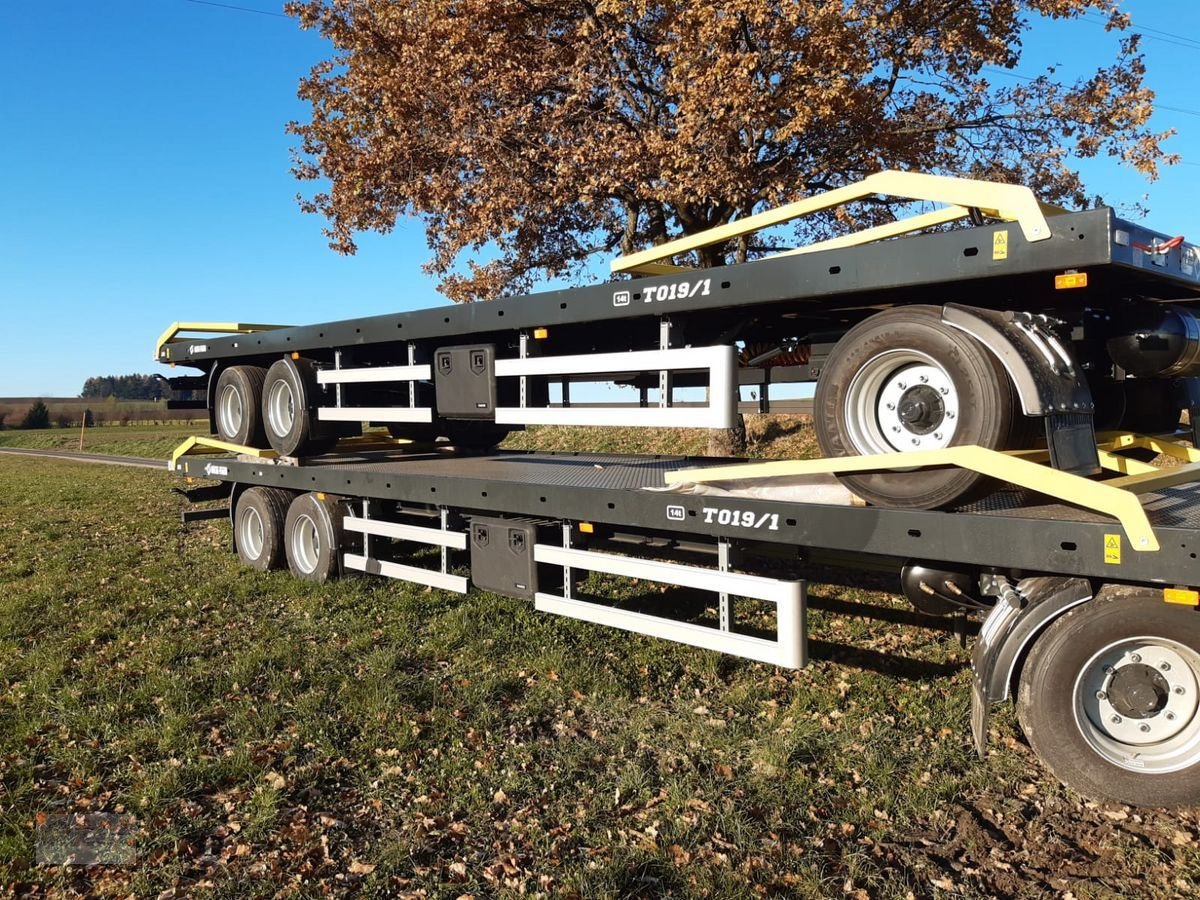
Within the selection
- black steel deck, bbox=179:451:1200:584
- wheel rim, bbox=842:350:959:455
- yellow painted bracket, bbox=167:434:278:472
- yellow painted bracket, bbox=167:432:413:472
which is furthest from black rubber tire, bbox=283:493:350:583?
wheel rim, bbox=842:350:959:455

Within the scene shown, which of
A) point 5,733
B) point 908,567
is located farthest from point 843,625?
point 5,733

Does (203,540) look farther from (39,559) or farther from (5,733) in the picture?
(5,733)

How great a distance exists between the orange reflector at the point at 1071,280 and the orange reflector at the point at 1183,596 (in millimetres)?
1186

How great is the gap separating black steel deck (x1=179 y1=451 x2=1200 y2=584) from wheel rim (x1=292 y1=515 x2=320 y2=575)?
0.78 meters

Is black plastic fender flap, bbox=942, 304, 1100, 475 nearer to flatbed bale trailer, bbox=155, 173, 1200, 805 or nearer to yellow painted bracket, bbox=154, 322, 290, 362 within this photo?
flatbed bale trailer, bbox=155, 173, 1200, 805

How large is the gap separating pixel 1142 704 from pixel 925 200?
2.20 meters

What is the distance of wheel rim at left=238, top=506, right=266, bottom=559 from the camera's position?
7.51 meters

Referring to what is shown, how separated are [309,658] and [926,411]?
13.0ft

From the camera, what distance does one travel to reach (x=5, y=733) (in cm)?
423

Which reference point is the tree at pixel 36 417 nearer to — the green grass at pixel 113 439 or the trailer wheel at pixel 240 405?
the green grass at pixel 113 439

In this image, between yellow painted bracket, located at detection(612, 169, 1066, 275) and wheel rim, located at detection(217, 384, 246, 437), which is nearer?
yellow painted bracket, located at detection(612, 169, 1066, 275)

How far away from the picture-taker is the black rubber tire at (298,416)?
6922 millimetres

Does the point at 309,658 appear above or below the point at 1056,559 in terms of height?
below

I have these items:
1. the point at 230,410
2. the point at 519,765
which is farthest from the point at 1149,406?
the point at 230,410
